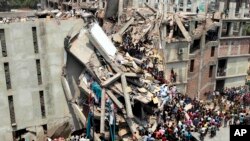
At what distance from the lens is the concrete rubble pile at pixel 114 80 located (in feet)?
69.7

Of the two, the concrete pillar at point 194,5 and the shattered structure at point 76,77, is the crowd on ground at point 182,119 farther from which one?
the concrete pillar at point 194,5

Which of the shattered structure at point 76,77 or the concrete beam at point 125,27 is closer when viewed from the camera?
the shattered structure at point 76,77

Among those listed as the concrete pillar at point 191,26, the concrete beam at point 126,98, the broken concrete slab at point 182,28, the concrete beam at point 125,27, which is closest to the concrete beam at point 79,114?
the concrete beam at point 126,98

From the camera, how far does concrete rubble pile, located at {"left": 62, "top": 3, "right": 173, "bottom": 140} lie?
836 inches

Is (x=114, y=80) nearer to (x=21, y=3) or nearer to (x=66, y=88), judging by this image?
(x=66, y=88)

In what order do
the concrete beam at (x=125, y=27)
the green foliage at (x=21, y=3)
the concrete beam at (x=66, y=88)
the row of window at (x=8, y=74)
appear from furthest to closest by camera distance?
the green foliage at (x=21, y=3) → the concrete beam at (x=125, y=27) → the concrete beam at (x=66, y=88) → the row of window at (x=8, y=74)

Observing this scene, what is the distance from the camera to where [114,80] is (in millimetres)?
21844

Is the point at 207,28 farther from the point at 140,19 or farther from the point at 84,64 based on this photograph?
the point at 84,64

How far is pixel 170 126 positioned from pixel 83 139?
579 centimetres

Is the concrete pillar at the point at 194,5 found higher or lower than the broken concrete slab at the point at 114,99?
higher

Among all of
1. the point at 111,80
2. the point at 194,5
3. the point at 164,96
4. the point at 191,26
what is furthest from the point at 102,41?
the point at 194,5

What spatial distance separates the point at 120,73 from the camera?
21.8m

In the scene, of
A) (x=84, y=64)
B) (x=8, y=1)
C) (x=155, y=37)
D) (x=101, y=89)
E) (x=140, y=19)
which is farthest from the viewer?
(x=8, y=1)

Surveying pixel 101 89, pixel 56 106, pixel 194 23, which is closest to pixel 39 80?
pixel 56 106
